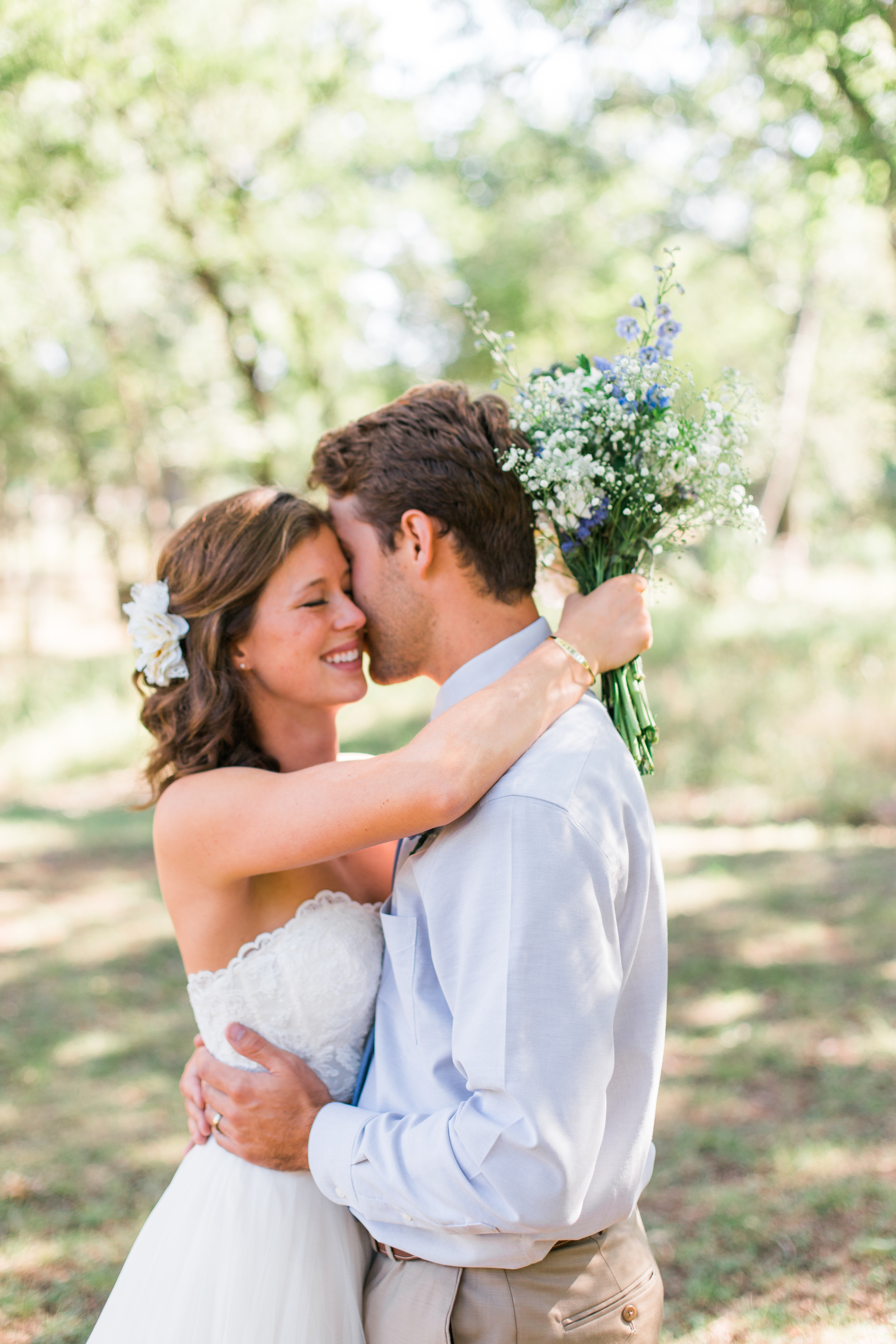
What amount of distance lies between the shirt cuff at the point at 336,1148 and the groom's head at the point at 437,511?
39.1 inches

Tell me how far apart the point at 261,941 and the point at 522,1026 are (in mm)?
1008

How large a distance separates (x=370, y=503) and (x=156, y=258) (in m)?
14.8

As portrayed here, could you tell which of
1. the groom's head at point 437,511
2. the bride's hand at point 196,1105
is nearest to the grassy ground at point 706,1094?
the bride's hand at point 196,1105

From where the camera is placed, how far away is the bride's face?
8.51ft

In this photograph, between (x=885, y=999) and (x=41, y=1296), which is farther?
(x=885, y=999)

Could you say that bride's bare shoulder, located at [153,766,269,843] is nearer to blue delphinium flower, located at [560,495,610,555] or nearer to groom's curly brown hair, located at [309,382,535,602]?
groom's curly brown hair, located at [309,382,535,602]

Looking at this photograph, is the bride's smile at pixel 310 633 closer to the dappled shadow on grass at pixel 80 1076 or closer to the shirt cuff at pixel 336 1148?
the shirt cuff at pixel 336 1148

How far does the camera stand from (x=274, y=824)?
7.31 feet

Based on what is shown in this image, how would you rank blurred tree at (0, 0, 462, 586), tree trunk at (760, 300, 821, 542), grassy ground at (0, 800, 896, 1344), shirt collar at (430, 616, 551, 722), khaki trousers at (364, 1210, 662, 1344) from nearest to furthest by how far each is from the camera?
khaki trousers at (364, 1210, 662, 1344), shirt collar at (430, 616, 551, 722), grassy ground at (0, 800, 896, 1344), blurred tree at (0, 0, 462, 586), tree trunk at (760, 300, 821, 542)

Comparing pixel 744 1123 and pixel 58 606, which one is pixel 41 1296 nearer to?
pixel 744 1123

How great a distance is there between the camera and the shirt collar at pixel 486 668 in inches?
89.4


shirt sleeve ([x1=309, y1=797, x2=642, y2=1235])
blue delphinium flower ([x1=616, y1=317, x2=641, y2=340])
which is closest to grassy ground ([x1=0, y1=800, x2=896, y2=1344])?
shirt sleeve ([x1=309, y1=797, x2=642, y2=1235])

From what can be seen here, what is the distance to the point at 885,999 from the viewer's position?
5.80 m

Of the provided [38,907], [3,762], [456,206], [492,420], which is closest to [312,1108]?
[492,420]
